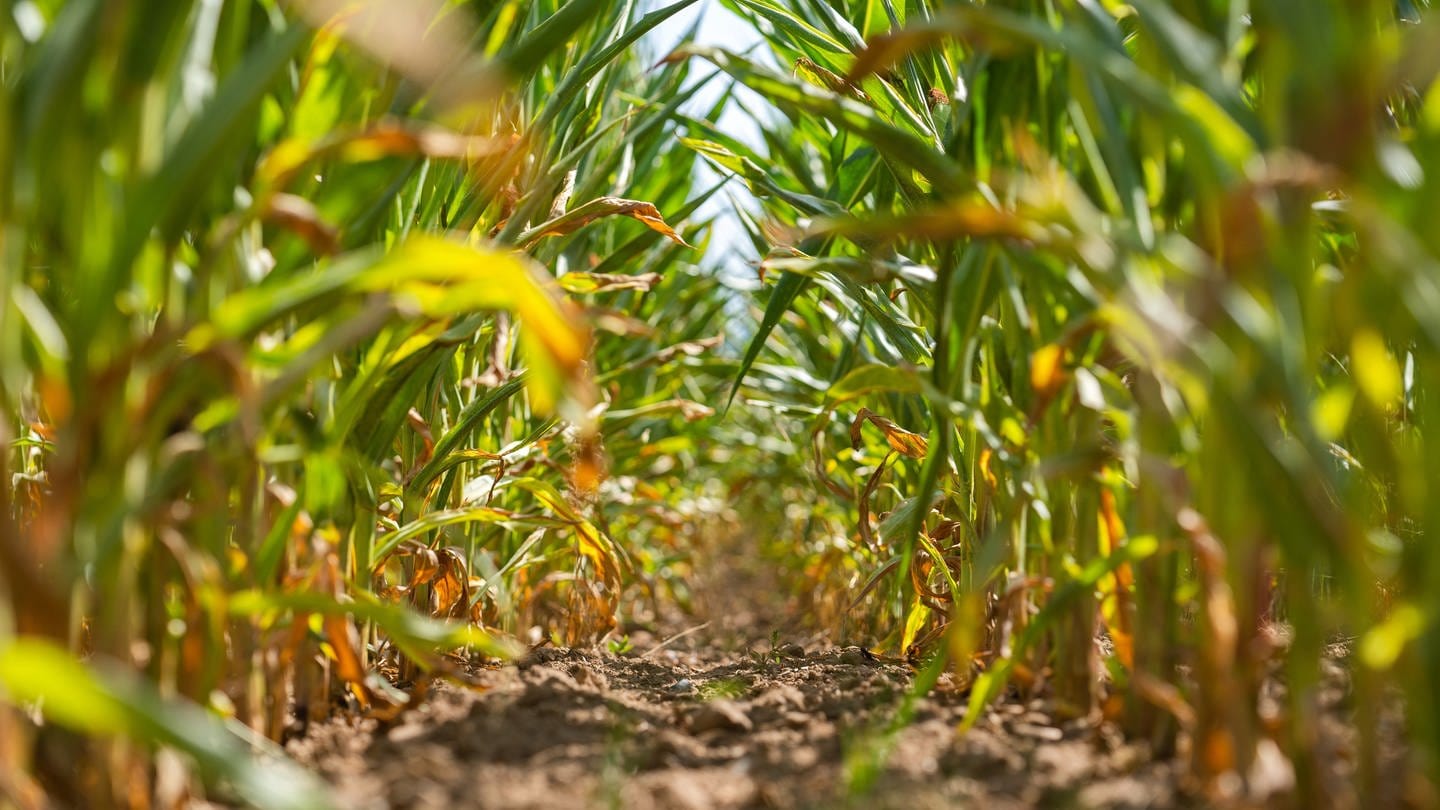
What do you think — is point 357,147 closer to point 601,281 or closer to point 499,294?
point 499,294

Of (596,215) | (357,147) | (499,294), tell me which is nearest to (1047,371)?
(499,294)


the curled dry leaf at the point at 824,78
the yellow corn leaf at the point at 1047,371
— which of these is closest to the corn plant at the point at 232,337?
the curled dry leaf at the point at 824,78

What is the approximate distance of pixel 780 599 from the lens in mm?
5184

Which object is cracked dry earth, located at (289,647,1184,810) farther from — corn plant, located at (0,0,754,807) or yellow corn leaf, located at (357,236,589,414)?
yellow corn leaf, located at (357,236,589,414)

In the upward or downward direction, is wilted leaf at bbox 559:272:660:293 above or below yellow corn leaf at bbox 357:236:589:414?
above

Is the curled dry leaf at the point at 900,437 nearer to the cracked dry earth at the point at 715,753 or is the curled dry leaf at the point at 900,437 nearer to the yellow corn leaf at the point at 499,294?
the cracked dry earth at the point at 715,753

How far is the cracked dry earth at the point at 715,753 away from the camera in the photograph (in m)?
0.95

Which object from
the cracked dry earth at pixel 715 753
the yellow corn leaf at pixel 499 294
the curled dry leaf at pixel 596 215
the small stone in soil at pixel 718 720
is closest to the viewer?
the yellow corn leaf at pixel 499 294

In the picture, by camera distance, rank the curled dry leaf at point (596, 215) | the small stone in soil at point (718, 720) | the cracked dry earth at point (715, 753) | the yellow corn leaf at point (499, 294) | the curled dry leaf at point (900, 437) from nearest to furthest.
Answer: the yellow corn leaf at point (499, 294), the cracked dry earth at point (715, 753), the small stone in soil at point (718, 720), the curled dry leaf at point (596, 215), the curled dry leaf at point (900, 437)

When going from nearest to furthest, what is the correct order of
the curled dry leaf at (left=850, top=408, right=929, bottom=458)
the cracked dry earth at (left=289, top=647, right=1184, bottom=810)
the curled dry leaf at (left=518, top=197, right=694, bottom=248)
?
the cracked dry earth at (left=289, top=647, right=1184, bottom=810), the curled dry leaf at (left=518, top=197, right=694, bottom=248), the curled dry leaf at (left=850, top=408, right=929, bottom=458)

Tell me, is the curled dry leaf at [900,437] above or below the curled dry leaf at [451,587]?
above

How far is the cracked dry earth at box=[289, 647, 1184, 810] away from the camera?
954 mm

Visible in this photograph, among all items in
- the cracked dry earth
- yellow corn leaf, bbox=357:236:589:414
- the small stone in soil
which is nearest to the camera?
yellow corn leaf, bbox=357:236:589:414

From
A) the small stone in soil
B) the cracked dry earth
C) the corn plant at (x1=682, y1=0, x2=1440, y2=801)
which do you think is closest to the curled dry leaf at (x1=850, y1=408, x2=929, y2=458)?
the corn plant at (x1=682, y1=0, x2=1440, y2=801)
